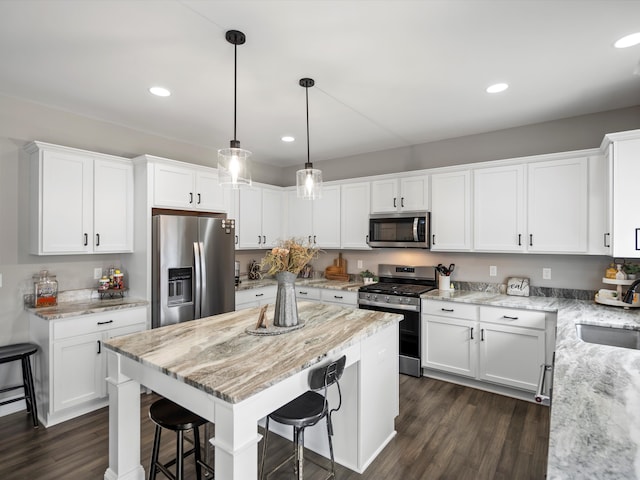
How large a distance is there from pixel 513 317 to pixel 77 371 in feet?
12.8

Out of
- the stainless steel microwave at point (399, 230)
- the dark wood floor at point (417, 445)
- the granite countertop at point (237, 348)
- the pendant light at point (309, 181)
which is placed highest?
the pendant light at point (309, 181)

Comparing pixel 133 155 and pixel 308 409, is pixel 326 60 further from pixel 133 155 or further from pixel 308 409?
pixel 133 155

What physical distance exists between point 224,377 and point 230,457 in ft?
0.98

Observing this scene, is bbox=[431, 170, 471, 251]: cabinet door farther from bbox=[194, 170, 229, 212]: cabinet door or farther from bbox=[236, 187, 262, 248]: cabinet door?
bbox=[194, 170, 229, 212]: cabinet door

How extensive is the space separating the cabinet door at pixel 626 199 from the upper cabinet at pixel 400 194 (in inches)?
67.6

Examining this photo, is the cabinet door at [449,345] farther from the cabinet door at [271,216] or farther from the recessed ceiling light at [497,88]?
the cabinet door at [271,216]

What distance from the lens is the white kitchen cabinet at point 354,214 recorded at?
178 inches

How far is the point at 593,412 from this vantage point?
121cm

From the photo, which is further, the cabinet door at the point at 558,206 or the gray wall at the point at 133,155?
the cabinet door at the point at 558,206

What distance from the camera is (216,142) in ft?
14.3

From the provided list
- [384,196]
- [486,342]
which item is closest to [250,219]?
[384,196]

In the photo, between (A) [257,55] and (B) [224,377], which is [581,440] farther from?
(A) [257,55]

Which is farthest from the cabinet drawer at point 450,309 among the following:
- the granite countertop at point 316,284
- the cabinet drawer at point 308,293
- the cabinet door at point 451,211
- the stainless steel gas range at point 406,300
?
the cabinet drawer at point 308,293

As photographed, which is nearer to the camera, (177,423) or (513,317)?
(177,423)
